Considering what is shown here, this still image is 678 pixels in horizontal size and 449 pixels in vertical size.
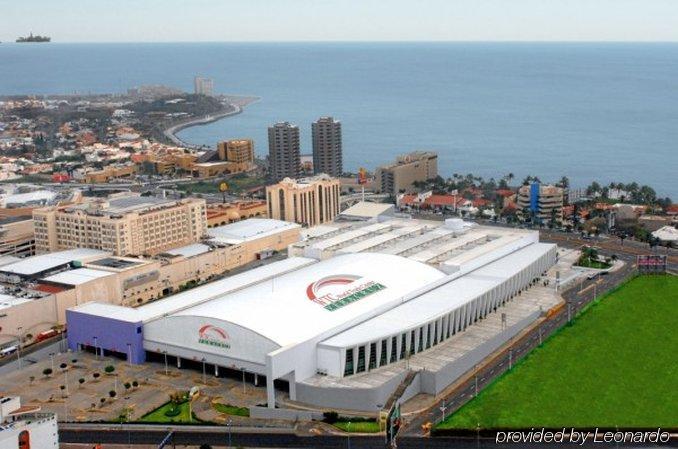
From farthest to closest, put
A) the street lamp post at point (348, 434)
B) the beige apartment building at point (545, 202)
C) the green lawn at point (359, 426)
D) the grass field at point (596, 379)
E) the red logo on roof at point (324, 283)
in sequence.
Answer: the beige apartment building at point (545, 202) → the red logo on roof at point (324, 283) → the grass field at point (596, 379) → the green lawn at point (359, 426) → the street lamp post at point (348, 434)

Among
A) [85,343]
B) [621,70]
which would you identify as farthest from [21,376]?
[621,70]

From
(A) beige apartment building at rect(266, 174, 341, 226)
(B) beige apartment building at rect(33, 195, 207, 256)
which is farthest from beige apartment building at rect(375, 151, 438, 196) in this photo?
(B) beige apartment building at rect(33, 195, 207, 256)

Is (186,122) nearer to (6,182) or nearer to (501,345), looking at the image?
(6,182)

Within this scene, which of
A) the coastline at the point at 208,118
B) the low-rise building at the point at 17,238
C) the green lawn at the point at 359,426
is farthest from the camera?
the coastline at the point at 208,118

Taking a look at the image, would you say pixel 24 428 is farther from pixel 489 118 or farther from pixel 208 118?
pixel 489 118

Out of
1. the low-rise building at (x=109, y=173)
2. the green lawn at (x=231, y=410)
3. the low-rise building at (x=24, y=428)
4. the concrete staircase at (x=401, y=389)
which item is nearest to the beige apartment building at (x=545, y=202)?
the concrete staircase at (x=401, y=389)

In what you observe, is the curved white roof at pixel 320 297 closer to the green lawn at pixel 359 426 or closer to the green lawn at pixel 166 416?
the green lawn at pixel 166 416
